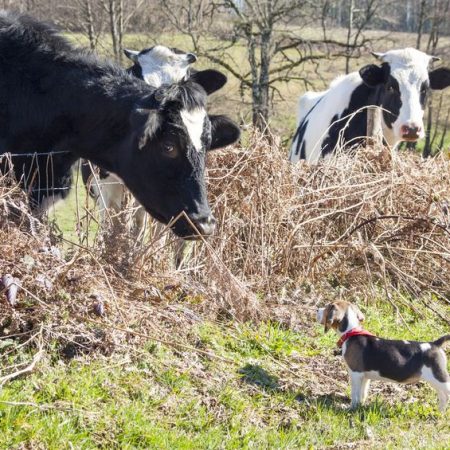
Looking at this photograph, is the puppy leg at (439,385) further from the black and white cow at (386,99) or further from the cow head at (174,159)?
the black and white cow at (386,99)

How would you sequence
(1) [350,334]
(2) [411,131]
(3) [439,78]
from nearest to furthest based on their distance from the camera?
(1) [350,334], (2) [411,131], (3) [439,78]

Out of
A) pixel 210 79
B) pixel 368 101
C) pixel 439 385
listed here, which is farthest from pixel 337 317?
pixel 368 101

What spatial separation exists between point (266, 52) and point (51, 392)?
21270mm

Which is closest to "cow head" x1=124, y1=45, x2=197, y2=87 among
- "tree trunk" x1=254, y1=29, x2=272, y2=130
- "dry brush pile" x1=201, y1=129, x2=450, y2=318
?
"dry brush pile" x1=201, y1=129, x2=450, y2=318

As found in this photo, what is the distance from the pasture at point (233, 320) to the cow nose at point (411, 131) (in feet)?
4.27

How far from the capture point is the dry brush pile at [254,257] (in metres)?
4.80

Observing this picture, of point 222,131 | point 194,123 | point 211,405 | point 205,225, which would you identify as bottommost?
point 211,405

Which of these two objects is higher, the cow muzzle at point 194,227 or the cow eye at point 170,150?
the cow eye at point 170,150

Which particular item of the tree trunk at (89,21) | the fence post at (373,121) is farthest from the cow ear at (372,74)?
the tree trunk at (89,21)

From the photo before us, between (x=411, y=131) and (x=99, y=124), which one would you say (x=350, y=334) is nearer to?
(x=99, y=124)

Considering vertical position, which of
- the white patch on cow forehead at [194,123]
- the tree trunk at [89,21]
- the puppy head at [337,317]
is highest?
the tree trunk at [89,21]

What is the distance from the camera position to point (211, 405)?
14.9ft

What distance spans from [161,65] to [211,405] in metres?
4.87

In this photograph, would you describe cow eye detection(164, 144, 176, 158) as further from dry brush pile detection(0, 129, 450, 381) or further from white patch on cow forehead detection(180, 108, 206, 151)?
dry brush pile detection(0, 129, 450, 381)
